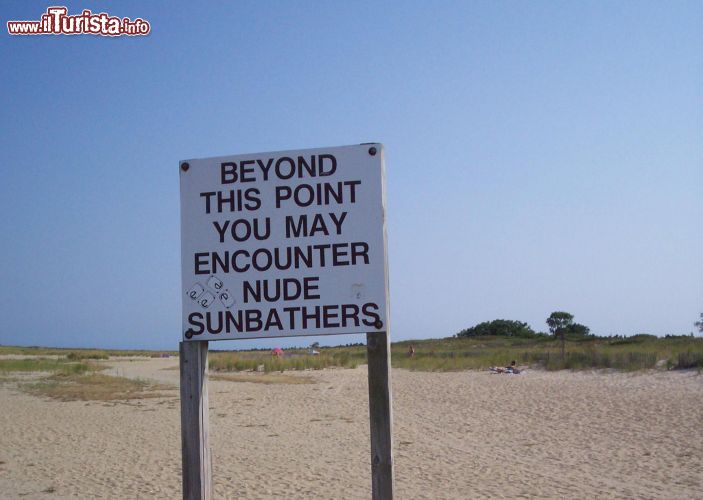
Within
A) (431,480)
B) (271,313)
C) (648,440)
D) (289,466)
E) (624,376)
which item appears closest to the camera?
(271,313)

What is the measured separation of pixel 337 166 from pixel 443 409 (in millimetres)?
14426

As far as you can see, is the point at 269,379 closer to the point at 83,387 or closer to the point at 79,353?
the point at 83,387

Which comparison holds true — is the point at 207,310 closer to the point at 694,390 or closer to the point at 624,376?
the point at 694,390

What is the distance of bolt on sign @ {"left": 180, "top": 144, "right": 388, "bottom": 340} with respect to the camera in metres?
3.99

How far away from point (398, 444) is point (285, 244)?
893 cm

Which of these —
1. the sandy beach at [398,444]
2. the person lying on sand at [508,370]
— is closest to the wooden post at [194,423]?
the sandy beach at [398,444]

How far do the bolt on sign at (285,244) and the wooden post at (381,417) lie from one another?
12cm

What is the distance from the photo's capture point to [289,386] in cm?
2458

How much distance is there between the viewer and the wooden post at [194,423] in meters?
4.19

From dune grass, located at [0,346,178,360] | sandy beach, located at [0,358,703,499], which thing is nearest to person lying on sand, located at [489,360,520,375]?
sandy beach, located at [0,358,703,499]

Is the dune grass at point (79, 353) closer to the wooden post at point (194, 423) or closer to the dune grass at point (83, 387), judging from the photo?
the dune grass at point (83, 387)

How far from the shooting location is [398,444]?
1224cm

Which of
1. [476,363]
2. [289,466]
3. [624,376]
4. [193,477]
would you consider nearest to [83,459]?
[289,466]

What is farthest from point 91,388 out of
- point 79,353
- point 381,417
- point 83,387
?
point 79,353
